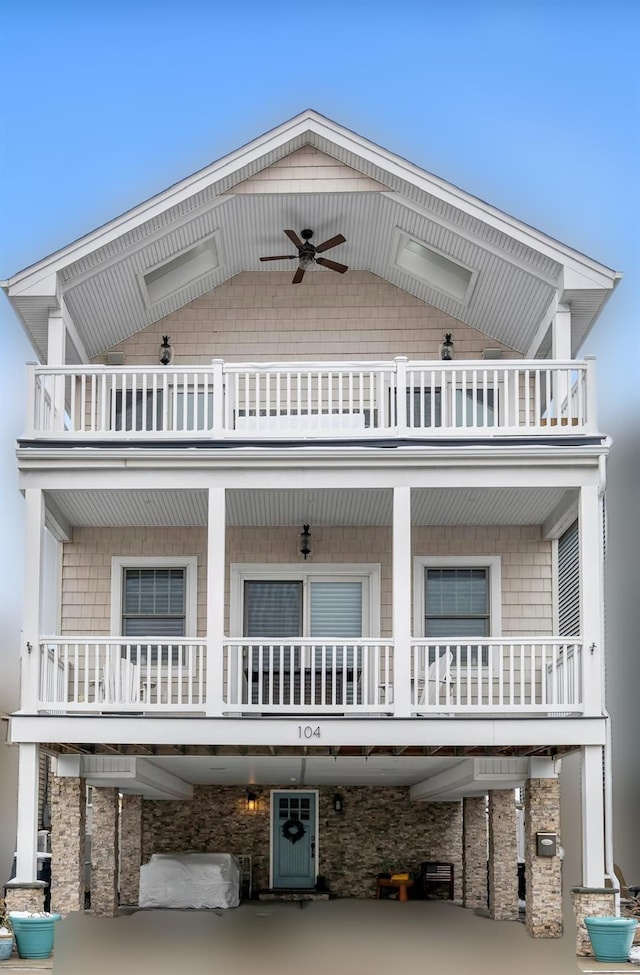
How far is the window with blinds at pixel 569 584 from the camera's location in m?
16.4

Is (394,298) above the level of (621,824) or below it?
above

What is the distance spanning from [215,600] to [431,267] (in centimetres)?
570

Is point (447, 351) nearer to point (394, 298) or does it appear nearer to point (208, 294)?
point (394, 298)

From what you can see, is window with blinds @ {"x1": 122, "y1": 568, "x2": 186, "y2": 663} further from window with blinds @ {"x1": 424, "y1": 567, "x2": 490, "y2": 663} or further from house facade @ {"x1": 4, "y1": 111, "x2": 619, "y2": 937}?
window with blinds @ {"x1": 424, "y1": 567, "x2": 490, "y2": 663}

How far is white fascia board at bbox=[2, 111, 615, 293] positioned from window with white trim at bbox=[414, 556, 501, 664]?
166 inches

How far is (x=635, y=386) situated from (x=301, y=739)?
70.1 ft

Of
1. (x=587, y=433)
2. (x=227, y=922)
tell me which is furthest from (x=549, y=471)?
(x=227, y=922)

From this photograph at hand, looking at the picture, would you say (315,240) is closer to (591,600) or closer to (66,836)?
(591,600)

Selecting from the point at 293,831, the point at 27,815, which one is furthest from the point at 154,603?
the point at 293,831

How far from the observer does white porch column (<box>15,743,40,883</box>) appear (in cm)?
1409

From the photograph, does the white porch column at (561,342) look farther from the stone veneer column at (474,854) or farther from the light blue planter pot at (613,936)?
the stone veneer column at (474,854)

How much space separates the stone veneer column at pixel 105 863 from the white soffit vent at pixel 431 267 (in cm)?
845

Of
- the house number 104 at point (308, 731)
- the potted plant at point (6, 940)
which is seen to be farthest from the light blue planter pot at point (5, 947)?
the house number 104 at point (308, 731)

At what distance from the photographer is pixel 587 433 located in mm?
15109
